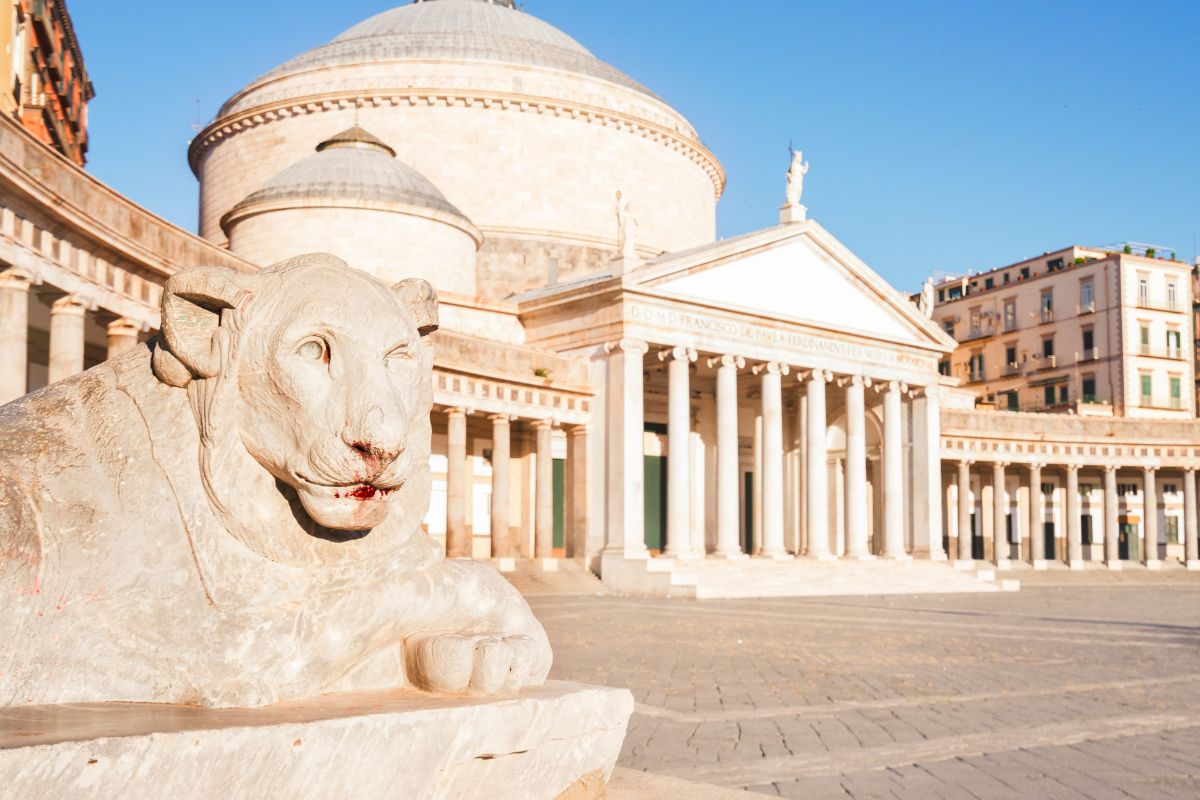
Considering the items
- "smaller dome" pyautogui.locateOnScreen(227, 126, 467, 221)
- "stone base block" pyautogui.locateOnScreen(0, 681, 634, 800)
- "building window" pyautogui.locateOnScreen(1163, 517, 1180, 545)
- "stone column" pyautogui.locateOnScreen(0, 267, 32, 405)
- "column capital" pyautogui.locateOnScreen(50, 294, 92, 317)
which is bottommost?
"building window" pyautogui.locateOnScreen(1163, 517, 1180, 545)

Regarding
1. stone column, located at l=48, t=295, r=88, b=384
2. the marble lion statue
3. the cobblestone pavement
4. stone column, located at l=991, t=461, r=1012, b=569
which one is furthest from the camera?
stone column, located at l=991, t=461, r=1012, b=569

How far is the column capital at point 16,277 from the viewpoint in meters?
17.8

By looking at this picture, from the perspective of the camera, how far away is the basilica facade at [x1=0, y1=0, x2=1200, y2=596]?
3594 centimetres

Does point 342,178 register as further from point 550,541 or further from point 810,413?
point 810,413

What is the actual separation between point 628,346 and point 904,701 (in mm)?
25043

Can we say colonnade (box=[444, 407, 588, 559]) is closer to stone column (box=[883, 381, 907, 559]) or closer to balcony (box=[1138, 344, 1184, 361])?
stone column (box=[883, 381, 907, 559])

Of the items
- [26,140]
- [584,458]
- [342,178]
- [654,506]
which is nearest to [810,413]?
[654,506]

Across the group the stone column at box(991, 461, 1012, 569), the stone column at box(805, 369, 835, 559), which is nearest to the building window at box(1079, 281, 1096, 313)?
the stone column at box(991, 461, 1012, 569)

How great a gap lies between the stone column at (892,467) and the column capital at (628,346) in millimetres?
12210

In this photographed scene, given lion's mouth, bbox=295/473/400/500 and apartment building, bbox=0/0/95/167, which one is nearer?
lion's mouth, bbox=295/473/400/500

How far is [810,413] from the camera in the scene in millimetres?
41438

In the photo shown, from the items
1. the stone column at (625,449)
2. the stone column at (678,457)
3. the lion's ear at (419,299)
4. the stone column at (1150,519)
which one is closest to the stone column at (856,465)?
the stone column at (678,457)

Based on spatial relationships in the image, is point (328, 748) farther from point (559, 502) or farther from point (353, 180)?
point (353, 180)

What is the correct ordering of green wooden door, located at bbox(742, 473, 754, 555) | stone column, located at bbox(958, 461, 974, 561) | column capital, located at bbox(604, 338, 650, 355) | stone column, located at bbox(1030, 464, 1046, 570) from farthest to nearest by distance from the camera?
stone column, located at bbox(1030, 464, 1046, 570) → stone column, located at bbox(958, 461, 974, 561) → green wooden door, located at bbox(742, 473, 754, 555) → column capital, located at bbox(604, 338, 650, 355)
